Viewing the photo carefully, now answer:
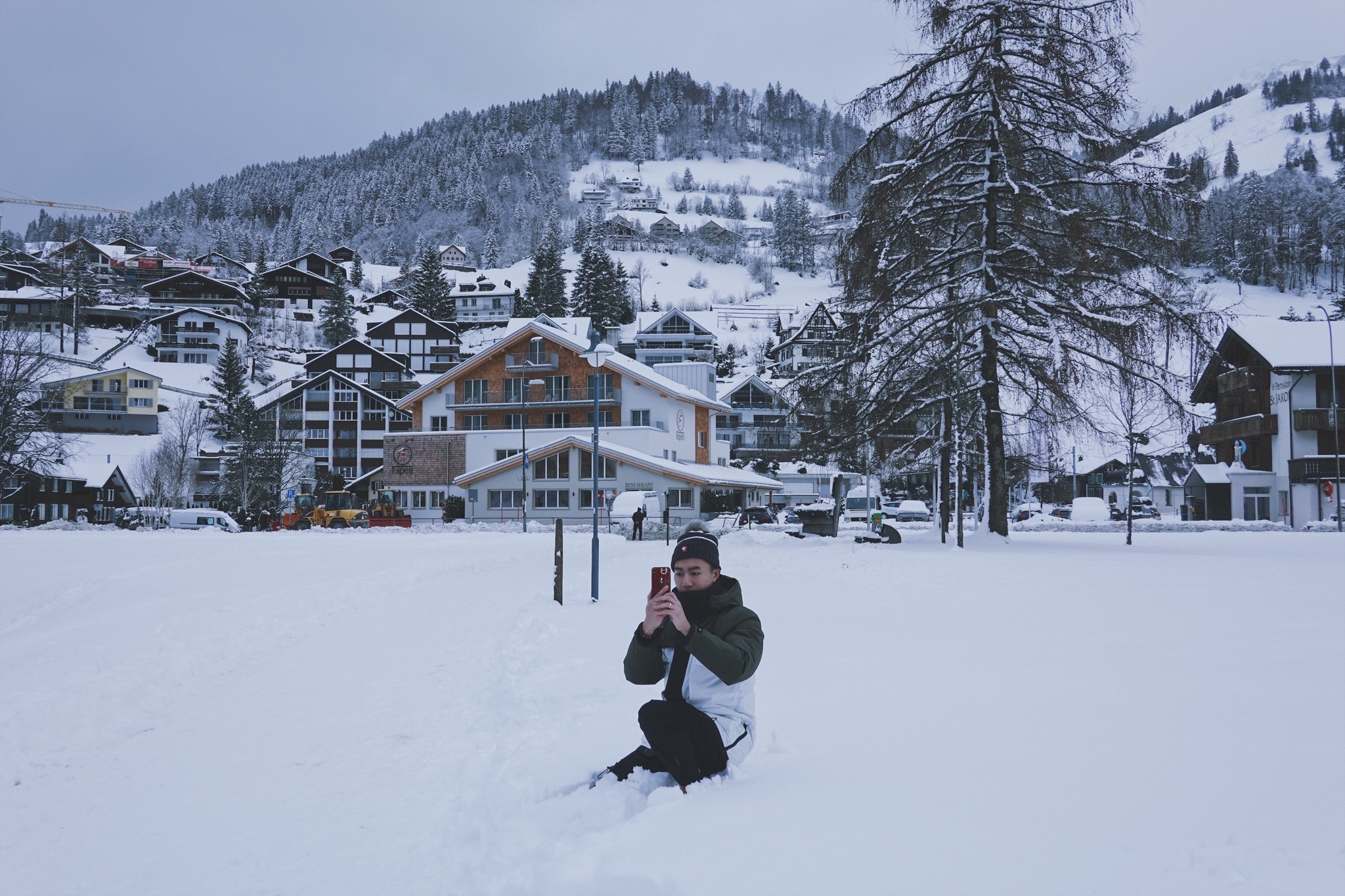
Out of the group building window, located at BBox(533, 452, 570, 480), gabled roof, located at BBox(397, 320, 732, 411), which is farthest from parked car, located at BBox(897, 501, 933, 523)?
building window, located at BBox(533, 452, 570, 480)

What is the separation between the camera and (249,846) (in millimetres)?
4457

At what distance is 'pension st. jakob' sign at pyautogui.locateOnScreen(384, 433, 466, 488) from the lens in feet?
204

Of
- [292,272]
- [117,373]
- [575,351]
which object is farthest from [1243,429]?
[292,272]

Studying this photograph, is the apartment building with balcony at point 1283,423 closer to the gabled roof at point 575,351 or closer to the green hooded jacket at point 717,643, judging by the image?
the gabled roof at point 575,351

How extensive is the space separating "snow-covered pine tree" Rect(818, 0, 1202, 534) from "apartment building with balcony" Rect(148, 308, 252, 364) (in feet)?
332

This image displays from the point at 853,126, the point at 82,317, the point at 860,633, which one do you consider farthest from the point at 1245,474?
the point at 82,317

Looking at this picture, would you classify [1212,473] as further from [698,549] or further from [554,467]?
[698,549]

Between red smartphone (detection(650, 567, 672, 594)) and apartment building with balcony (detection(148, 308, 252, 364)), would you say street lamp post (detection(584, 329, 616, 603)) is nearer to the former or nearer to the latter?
red smartphone (detection(650, 567, 672, 594))

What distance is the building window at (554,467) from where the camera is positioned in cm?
5466

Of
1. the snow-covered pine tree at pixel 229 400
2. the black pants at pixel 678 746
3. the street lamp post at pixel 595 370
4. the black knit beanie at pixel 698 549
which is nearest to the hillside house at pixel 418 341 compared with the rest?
the snow-covered pine tree at pixel 229 400

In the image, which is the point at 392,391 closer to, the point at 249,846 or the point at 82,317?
the point at 82,317

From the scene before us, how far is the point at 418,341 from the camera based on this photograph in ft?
366

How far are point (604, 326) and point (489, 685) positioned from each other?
104 m

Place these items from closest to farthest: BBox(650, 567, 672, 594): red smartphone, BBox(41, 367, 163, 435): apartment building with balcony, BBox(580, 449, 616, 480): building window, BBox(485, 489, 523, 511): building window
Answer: BBox(650, 567, 672, 594): red smartphone < BBox(580, 449, 616, 480): building window < BBox(485, 489, 523, 511): building window < BBox(41, 367, 163, 435): apartment building with balcony
